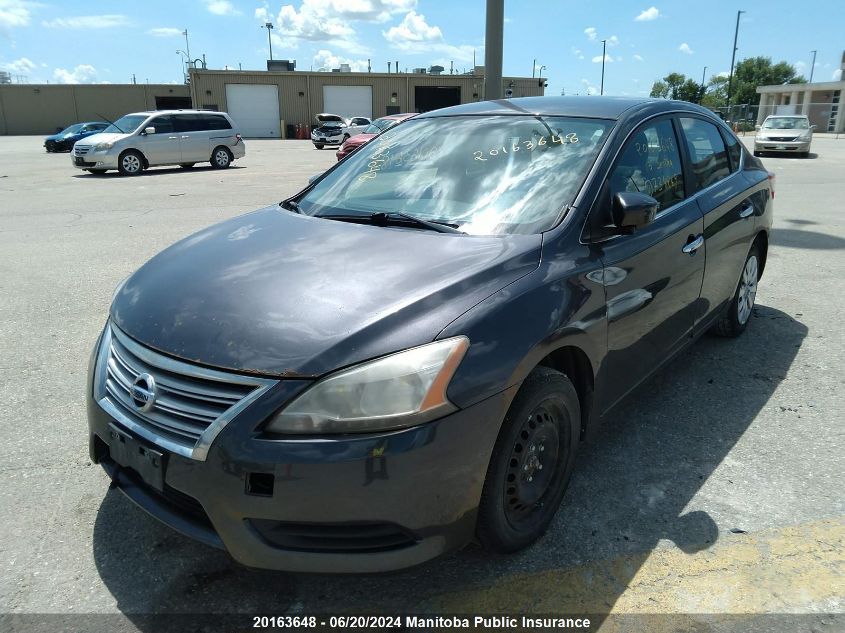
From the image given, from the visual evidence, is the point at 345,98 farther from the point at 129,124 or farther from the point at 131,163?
the point at 131,163

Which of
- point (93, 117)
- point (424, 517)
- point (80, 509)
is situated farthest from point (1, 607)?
point (93, 117)

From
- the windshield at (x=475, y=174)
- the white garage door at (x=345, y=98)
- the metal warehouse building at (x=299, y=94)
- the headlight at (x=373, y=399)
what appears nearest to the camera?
the headlight at (x=373, y=399)

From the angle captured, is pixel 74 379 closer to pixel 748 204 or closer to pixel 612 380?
pixel 612 380

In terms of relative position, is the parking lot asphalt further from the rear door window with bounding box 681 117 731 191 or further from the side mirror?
the rear door window with bounding box 681 117 731 191

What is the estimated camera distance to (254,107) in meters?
55.8

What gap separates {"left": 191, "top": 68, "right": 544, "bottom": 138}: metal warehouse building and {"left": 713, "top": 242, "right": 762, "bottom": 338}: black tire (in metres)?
52.8

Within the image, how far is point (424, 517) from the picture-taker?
6.64ft

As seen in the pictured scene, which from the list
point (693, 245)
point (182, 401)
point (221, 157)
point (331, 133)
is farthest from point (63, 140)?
point (182, 401)

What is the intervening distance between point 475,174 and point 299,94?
188 feet

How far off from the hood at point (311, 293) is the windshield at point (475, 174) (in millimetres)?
244

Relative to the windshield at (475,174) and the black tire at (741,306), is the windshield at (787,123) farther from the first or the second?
the windshield at (475,174)

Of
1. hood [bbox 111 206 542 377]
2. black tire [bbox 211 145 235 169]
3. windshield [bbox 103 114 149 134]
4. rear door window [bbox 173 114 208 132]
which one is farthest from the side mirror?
black tire [bbox 211 145 235 169]

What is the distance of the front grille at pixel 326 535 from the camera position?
1984mm

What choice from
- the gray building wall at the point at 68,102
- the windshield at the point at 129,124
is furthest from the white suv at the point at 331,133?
the gray building wall at the point at 68,102
